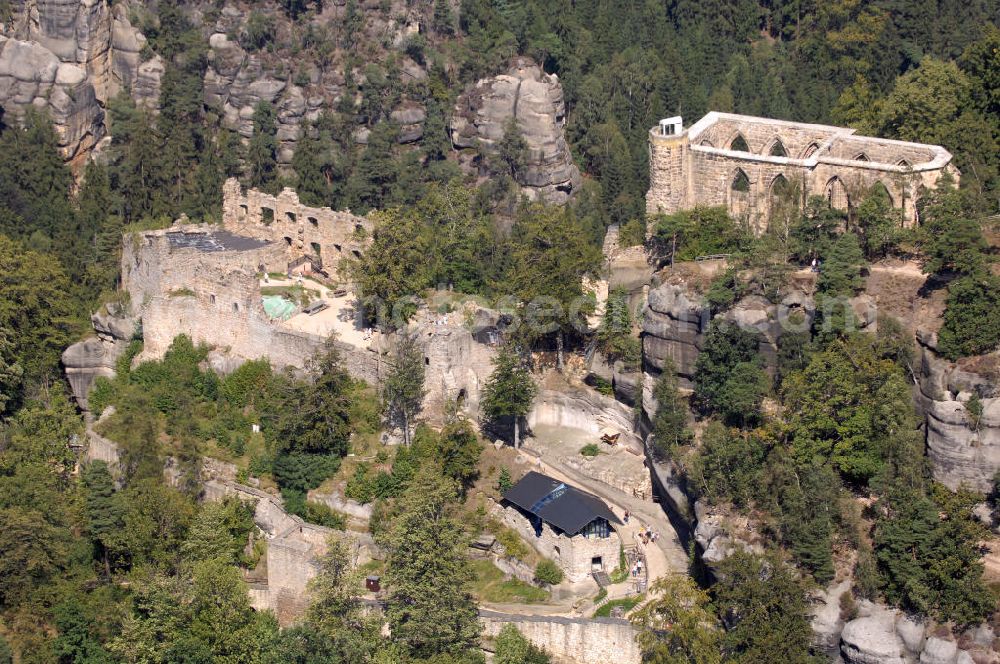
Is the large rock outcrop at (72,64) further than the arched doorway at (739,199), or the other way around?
the large rock outcrop at (72,64)

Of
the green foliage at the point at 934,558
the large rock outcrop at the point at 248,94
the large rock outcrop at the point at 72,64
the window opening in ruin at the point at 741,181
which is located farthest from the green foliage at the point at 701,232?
the large rock outcrop at the point at 72,64

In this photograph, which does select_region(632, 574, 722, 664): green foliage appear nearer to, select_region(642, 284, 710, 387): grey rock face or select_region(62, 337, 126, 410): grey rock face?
select_region(642, 284, 710, 387): grey rock face

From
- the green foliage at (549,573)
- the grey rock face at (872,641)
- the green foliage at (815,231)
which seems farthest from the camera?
the green foliage at (815,231)

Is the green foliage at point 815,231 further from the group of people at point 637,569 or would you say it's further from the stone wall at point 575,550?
the group of people at point 637,569

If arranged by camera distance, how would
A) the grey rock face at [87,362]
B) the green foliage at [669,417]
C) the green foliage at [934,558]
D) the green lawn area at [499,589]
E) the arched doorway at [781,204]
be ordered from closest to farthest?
the green foliage at [934,558], the green lawn area at [499,589], the green foliage at [669,417], the arched doorway at [781,204], the grey rock face at [87,362]

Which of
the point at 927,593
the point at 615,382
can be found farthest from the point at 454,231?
the point at 927,593

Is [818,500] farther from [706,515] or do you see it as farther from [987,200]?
[987,200]

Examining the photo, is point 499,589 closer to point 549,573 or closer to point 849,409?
point 549,573

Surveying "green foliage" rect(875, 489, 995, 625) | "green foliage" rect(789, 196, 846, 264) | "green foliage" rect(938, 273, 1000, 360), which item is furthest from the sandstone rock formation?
"green foliage" rect(938, 273, 1000, 360)
